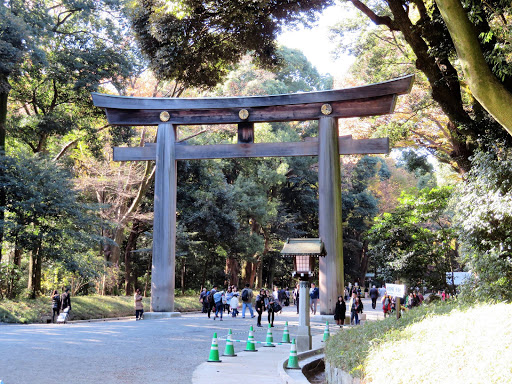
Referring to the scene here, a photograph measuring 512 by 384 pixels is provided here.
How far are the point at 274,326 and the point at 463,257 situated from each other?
29.4 ft

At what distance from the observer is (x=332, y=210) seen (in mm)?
18641

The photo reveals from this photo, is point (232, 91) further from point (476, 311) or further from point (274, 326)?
point (476, 311)

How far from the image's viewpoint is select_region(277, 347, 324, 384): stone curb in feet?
26.7

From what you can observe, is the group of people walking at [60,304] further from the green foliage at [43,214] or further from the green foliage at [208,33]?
the green foliage at [208,33]

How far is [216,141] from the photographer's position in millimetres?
34344

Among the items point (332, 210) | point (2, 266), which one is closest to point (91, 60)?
point (2, 266)

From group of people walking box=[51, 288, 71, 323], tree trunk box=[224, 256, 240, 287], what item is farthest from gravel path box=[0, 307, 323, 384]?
tree trunk box=[224, 256, 240, 287]

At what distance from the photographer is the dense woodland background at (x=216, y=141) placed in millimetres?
11305

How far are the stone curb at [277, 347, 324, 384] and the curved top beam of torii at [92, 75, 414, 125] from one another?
9660 mm

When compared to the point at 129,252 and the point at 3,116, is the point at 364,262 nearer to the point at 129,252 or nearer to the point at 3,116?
the point at 129,252

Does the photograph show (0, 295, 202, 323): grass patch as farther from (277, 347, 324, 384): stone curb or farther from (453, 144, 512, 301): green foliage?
(453, 144, 512, 301): green foliage

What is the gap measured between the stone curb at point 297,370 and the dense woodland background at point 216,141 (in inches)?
141

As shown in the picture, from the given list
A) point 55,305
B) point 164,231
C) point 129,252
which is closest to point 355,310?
point 164,231

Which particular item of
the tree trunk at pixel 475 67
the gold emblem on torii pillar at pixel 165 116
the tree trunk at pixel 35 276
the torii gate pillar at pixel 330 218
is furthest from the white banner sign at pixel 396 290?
the tree trunk at pixel 35 276
